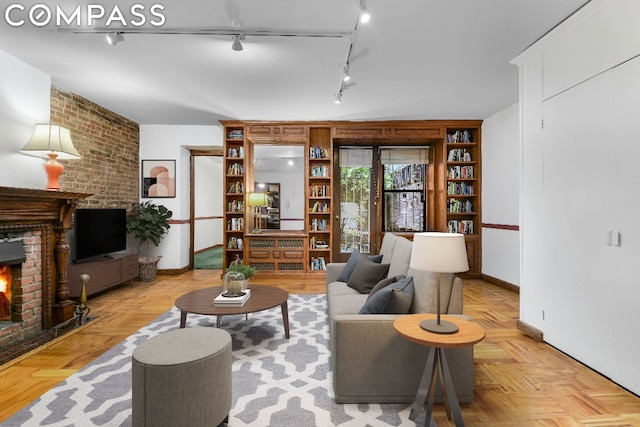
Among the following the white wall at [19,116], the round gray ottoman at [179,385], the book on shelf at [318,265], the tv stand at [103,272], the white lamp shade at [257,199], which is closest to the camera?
the round gray ottoman at [179,385]

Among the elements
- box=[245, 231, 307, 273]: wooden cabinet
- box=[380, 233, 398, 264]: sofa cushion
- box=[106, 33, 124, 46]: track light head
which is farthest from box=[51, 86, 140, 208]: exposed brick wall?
box=[380, 233, 398, 264]: sofa cushion

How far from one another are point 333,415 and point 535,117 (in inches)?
122

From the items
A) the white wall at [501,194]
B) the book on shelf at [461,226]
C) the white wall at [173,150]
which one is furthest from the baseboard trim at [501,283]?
the white wall at [173,150]

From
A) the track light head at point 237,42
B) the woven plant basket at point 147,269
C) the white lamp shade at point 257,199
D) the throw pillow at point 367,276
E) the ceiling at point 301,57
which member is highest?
the ceiling at point 301,57

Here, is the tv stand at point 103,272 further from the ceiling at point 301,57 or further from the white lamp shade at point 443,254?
the white lamp shade at point 443,254

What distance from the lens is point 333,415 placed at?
74.4 inches

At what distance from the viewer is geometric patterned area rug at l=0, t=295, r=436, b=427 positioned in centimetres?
184

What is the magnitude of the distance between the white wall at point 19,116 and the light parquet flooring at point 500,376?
1.69 metres

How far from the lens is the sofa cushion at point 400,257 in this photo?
264 cm

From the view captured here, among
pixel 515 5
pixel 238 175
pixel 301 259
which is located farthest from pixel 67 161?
pixel 515 5

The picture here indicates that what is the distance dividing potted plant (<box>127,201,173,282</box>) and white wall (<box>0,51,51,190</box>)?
5.67ft

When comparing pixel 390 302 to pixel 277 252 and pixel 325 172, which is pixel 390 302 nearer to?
pixel 277 252

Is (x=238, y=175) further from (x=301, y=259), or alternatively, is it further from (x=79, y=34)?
(x=79, y=34)

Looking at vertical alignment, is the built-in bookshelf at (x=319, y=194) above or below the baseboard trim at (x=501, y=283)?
above
